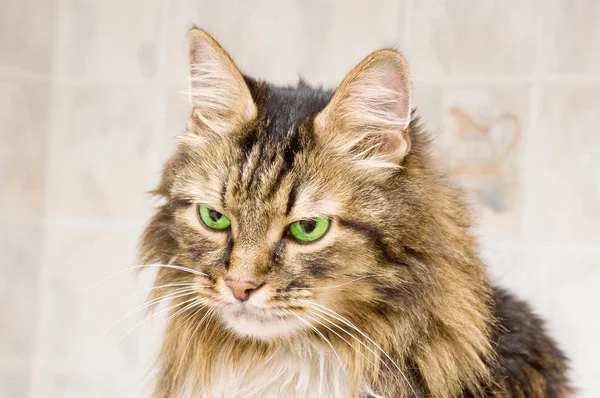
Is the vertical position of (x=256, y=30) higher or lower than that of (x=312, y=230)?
higher

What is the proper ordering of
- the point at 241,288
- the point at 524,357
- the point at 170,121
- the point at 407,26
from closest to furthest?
1. the point at 241,288
2. the point at 524,357
3. the point at 407,26
4. the point at 170,121

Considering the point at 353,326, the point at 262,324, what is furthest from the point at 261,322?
the point at 353,326

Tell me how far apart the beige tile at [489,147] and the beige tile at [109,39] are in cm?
98

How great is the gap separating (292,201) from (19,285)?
166 centimetres

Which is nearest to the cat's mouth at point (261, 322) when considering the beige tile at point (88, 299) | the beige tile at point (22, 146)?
the beige tile at point (88, 299)

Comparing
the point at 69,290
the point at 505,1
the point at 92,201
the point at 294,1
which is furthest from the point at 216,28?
the point at 69,290

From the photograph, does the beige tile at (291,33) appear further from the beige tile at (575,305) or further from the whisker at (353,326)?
the whisker at (353,326)

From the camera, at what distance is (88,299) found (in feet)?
8.02

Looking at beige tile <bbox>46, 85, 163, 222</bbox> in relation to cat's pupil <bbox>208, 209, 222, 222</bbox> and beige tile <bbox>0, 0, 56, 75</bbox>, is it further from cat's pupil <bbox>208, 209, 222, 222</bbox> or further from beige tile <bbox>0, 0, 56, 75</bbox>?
cat's pupil <bbox>208, 209, 222, 222</bbox>

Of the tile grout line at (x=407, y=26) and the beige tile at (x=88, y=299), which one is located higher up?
the tile grout line at (x=407, y=26)

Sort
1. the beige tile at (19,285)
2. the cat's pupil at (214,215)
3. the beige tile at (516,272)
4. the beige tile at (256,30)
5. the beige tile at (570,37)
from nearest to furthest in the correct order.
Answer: the cat's pupil at (214,215) → the beige tile at (570,37) → the beige tile at (516,272) → the beige tile at (256,30) → the beige tile at (19,285)

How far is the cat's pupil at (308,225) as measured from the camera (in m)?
1.13

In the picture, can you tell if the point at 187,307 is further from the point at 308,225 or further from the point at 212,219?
the point at 308,225

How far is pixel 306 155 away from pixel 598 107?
44.0 inches
